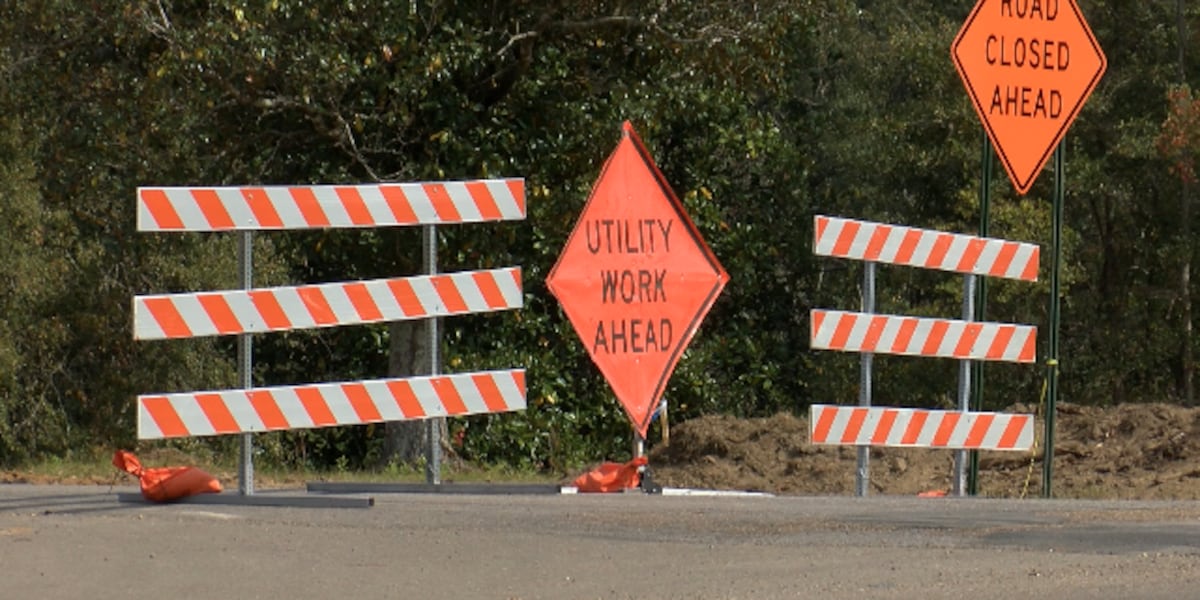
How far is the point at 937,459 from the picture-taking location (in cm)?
1856

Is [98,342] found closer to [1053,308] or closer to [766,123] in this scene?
[766,123]

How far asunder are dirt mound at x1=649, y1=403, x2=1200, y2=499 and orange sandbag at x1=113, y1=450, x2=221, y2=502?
5577mm

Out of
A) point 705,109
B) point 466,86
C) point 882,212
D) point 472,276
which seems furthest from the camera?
point 882,212

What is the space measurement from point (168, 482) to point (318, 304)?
4.31ft

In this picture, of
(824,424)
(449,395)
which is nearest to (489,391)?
(449,395)

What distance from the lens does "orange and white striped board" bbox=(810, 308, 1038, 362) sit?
1409 cm

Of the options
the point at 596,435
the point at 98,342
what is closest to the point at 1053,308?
the point at 596,435

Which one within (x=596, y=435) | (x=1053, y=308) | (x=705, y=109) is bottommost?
(x=596, y=435)

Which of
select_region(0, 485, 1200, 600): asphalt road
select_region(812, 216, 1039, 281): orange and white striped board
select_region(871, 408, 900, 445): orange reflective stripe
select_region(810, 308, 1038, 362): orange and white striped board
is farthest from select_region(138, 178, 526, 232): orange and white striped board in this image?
select_region(871, 408, 900, 445): orange reflective stripe

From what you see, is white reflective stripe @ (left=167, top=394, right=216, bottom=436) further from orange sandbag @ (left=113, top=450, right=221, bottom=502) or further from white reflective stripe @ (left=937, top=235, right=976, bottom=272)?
white reflective stripe @ (left=937, top=235, right=976, bottom=272)

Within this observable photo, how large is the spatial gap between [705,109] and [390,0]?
4226 mm

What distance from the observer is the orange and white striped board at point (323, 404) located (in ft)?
38.8

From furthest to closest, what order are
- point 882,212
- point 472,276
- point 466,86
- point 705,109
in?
point 882,212 < point 705,109 < point 466,86 < point 472,276

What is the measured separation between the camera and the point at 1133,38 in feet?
96.8
